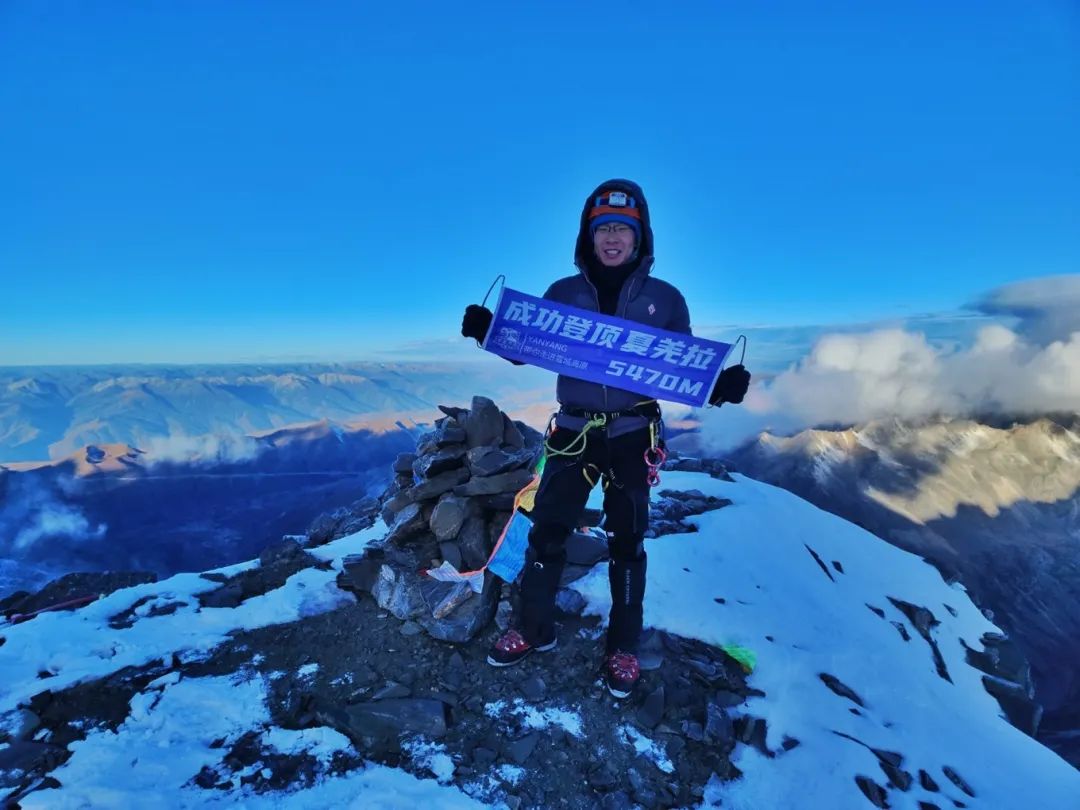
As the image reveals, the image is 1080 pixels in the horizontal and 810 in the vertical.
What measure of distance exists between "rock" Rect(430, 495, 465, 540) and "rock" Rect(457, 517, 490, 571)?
121 millimetres

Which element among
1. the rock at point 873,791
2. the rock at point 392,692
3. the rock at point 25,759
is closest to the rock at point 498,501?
the rock at point 392,692

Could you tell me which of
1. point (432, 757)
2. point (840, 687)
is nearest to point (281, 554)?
point (432, 757)

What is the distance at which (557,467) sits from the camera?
595 centimetres

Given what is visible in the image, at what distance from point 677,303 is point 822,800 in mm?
5714

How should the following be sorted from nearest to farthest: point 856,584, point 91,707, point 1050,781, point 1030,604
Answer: point 91,707 → point 1050,781 → point 856,584 → point 1030,604

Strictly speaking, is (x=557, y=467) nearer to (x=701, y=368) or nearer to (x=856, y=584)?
(x=701, y=368)

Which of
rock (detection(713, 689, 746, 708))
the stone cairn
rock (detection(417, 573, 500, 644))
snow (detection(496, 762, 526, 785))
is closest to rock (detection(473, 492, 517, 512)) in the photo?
the stone cairn

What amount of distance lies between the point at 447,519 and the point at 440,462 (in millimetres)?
924

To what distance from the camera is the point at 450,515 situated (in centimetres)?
763

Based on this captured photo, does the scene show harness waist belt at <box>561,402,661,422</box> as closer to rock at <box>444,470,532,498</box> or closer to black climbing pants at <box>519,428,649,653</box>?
black climbing pants at <box>519,428,649,653</box>

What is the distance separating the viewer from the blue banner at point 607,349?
5.44 m

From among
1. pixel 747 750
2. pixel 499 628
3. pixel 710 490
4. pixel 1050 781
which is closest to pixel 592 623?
pixel 499 628

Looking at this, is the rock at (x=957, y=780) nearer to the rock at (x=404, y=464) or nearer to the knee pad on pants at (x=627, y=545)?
the knee pad on pants at (x=627, y=545)

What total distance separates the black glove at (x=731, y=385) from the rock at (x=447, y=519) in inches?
167
